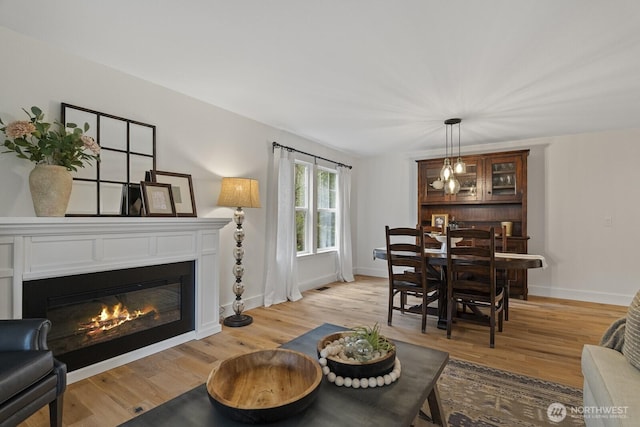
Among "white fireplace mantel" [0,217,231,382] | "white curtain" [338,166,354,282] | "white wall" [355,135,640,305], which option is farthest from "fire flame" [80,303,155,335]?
"white wall" [355,135,640,305]

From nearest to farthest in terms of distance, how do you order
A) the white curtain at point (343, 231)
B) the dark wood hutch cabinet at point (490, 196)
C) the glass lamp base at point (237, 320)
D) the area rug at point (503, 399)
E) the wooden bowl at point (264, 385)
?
the wooden bowl at point (264, 385), the area rug at point (503, 399), the glass lamp base at point (237, 320), the dark wood hutch cabinet at point (490, 196), the white curtain at point (343, 231)

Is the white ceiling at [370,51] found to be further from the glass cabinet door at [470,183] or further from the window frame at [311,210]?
the window frame at [311,210]

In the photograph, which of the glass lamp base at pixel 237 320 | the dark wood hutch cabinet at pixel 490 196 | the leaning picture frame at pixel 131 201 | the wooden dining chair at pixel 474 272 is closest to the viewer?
the leaning picture frame at pixel 131 201

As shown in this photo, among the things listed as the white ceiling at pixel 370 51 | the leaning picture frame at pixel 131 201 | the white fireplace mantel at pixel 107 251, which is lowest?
the white fireplace mantel at pixel 107 251

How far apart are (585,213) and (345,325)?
367cm

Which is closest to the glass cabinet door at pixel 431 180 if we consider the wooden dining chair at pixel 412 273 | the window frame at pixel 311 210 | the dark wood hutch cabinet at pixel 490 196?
the dark wood hutch cabinet at pixel 490 196

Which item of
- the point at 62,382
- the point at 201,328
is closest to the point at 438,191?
the point at 201,328

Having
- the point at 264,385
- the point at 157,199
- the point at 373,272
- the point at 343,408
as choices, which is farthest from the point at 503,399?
the point at 373,272

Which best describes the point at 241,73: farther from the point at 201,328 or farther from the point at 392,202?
the point at 392,202

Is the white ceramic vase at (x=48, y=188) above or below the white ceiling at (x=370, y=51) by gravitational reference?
below

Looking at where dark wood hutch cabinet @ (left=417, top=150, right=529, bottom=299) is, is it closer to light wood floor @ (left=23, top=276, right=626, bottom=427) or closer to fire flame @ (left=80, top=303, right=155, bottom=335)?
light wood floor @ (left=23, top=276, right=626, bottom=427)

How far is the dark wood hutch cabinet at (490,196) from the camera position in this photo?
14.7 feet

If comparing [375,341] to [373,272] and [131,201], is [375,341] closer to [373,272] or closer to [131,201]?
[131,201]

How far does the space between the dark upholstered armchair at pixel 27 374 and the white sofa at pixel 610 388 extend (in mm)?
2259
